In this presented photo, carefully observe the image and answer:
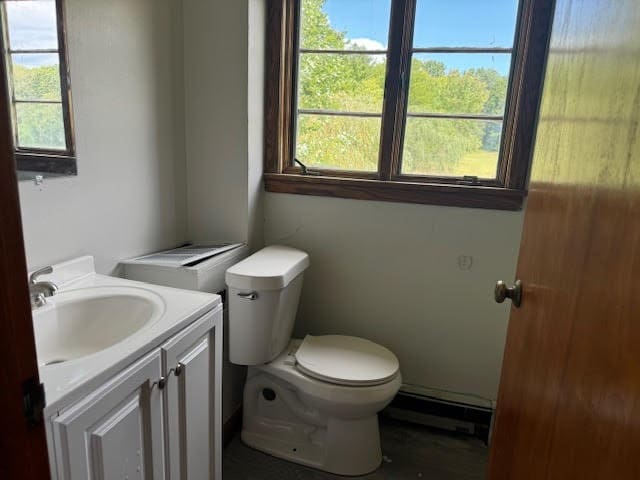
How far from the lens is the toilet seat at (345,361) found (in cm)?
162

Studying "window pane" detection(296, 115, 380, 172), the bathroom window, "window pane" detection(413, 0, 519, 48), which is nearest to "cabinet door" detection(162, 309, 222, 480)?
the bathroom window

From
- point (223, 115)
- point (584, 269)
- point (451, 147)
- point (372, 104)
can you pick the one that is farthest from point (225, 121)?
point (584, 269)

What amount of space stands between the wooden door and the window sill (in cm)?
77

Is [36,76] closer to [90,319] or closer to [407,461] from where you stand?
[90,319]

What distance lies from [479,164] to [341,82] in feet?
2.23

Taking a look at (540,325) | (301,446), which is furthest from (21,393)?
(301,446)

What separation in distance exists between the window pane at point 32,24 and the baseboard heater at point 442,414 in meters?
1.85

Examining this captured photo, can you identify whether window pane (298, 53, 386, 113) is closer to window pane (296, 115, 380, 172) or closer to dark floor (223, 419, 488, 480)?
window pane (296, 115, 380, 172)

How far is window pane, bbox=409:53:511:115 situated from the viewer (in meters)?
1.78

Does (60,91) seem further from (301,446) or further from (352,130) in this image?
(301,446)

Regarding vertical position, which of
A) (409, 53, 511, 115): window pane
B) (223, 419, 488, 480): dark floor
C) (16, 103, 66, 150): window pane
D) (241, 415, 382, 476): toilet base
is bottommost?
(223, 419, 488, 480): dark floor

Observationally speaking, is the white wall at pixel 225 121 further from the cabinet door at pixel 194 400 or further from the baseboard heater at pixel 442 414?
the baseboard heater at pixel 442 414

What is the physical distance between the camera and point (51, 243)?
1.27m

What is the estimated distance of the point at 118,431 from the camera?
0.94 m
